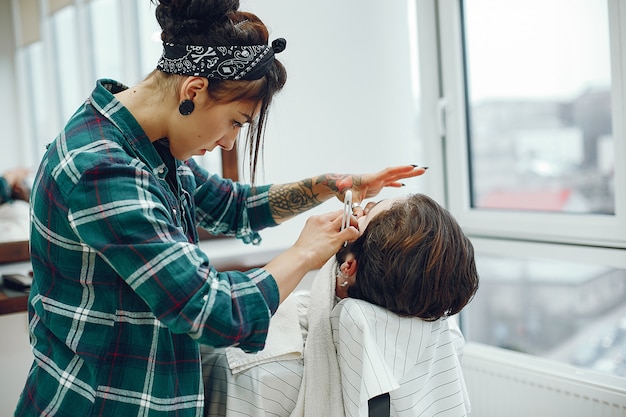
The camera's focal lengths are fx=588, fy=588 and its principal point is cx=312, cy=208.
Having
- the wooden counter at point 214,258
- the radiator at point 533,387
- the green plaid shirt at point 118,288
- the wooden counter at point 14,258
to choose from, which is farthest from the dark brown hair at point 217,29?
the radiator at point 533,387

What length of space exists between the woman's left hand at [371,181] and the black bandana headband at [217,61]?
0.51 meters

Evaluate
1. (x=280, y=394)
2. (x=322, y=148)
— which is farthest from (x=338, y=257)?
(x=322, y=148)

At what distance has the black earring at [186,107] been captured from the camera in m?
1.23

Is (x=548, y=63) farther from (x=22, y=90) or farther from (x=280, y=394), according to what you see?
(x=22, y=90)

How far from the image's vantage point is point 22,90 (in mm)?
2102

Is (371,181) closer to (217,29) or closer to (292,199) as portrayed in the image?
(292,199)

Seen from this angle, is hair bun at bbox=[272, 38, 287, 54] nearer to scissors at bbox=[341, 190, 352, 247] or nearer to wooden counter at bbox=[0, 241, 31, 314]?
scissors at bbox=[341, 190, 352, 247]

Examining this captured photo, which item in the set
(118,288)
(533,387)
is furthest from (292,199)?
(533,387)

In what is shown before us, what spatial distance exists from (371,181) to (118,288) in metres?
0.74

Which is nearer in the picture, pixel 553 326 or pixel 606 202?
pixel 606 202

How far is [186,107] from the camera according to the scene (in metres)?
1.23

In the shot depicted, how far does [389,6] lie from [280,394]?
6.29 ft

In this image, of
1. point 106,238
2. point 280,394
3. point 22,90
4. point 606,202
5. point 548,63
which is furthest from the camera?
point 548,63

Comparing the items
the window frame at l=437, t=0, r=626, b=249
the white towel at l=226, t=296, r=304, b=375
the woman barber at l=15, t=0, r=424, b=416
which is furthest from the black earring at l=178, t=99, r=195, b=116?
Answer: the window frame at l=437, t=0, r=626, b=249
